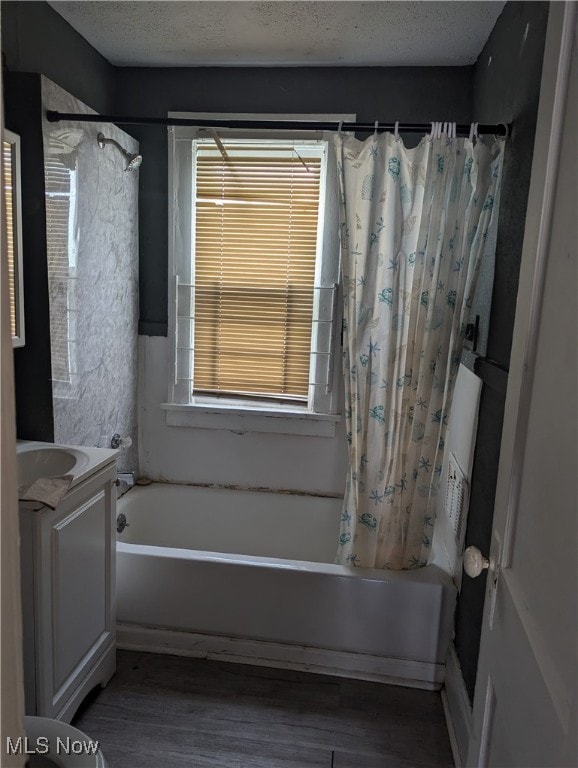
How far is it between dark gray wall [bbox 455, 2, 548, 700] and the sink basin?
1338 millimetres

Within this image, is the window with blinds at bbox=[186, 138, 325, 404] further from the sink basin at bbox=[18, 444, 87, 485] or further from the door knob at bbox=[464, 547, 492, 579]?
the door knob at bbox=[464, 547, 492, 579]

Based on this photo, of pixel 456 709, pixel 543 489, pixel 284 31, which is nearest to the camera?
pixel 543 489

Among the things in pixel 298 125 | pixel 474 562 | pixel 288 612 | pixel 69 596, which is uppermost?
pixel 298 125

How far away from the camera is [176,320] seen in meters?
2.78

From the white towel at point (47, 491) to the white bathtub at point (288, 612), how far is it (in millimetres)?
654

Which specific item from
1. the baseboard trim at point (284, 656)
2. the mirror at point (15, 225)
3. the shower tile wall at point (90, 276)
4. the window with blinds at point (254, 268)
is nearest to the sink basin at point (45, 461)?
the shower tile wall at point (90, 276)

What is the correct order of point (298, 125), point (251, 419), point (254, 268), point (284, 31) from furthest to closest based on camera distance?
point (251, 419), point (254, 268), point (284, 31), point (298, 125)

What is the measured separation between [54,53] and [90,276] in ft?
2.93

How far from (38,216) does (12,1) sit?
76 cm

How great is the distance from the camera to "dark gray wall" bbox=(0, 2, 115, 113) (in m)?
1.84

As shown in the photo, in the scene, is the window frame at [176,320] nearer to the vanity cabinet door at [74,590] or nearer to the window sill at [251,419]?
the window sill at [251,419]

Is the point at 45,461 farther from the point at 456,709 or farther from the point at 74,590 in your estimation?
the point at 456,709

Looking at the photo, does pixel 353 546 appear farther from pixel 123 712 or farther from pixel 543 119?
pixel 543 119

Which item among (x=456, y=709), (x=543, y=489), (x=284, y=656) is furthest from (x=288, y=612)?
(x=543, y=489)
